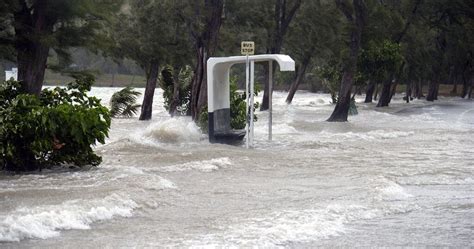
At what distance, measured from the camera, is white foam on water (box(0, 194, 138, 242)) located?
795cm

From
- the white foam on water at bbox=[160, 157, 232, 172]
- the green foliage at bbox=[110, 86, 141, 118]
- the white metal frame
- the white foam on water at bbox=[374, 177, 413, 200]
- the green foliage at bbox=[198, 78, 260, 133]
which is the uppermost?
the white metal frame

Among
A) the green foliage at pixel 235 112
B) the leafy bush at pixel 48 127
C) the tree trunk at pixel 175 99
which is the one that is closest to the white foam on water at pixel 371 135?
the green foliage at pixel 235 112

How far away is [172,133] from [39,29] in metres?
5.95

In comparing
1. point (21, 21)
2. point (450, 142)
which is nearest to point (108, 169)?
point (21, 21)

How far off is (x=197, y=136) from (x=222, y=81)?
1.65 metres

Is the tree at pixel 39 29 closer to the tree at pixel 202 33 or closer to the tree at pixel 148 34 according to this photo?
the tree at pixel 202 33

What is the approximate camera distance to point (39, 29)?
14875mm

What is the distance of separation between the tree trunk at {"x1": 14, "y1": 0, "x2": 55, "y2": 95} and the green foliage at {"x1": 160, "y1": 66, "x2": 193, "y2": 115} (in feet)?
54.2

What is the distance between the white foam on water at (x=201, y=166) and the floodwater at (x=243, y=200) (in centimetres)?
3

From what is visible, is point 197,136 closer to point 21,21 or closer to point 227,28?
point 21,21

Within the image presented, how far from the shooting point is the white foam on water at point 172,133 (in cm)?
→ 1980

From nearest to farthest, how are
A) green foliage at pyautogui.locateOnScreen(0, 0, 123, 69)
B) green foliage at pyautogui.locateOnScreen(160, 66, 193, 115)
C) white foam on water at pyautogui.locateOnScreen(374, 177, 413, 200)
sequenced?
white foam on water at pyautogui.locateOnScreen(374, 177, 413, 200) → green foliage at pyautogui.locateOnScreen(0, 0, 123, 69) → green foliage at pyautogui.locateOnScreen(160, 66, 193, 115)

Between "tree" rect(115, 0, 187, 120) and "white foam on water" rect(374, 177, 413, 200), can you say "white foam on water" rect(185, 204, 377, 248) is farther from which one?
"tree" rect(115, 0, 187, 120)

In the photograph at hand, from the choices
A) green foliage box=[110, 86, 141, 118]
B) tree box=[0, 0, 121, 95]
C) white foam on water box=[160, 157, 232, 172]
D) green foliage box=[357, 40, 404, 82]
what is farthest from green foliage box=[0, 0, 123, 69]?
green foliage box=[357, 40, 404, 82]
